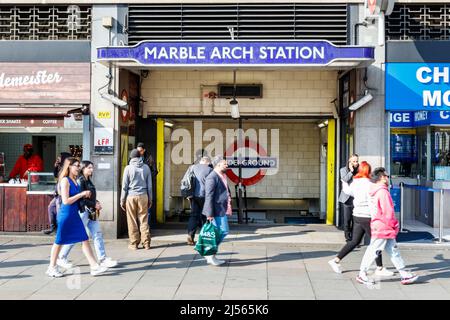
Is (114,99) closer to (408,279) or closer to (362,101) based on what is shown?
(362,101)

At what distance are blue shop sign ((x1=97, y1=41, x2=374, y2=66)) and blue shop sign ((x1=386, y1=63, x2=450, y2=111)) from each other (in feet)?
3.94

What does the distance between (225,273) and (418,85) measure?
17.6 ft

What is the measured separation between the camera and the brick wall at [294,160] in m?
14.9

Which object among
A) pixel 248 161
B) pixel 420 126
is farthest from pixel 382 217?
pixel 248 161

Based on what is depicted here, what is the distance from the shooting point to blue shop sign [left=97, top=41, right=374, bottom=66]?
9.73m

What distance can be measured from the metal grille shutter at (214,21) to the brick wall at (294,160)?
157 inches

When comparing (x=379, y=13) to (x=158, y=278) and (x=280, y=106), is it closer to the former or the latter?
(x=280, y=106)

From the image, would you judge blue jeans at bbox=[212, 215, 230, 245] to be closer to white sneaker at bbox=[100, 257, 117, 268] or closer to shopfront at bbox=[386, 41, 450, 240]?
white sneaker at bbox=[100, 257, 117, 268]

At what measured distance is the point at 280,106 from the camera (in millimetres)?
12586

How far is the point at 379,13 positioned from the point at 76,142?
655cm

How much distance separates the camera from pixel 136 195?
32.2 feet

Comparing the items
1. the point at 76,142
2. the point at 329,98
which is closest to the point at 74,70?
the point at 76,142

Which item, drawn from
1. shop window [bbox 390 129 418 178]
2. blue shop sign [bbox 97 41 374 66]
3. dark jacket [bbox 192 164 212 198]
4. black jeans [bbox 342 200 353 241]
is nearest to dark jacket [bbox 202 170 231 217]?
dark jacket [bbox 192 164 212 198]

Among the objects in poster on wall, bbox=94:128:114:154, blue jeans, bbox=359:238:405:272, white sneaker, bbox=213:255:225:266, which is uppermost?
poster on wall, bbox=94:128:114:154
